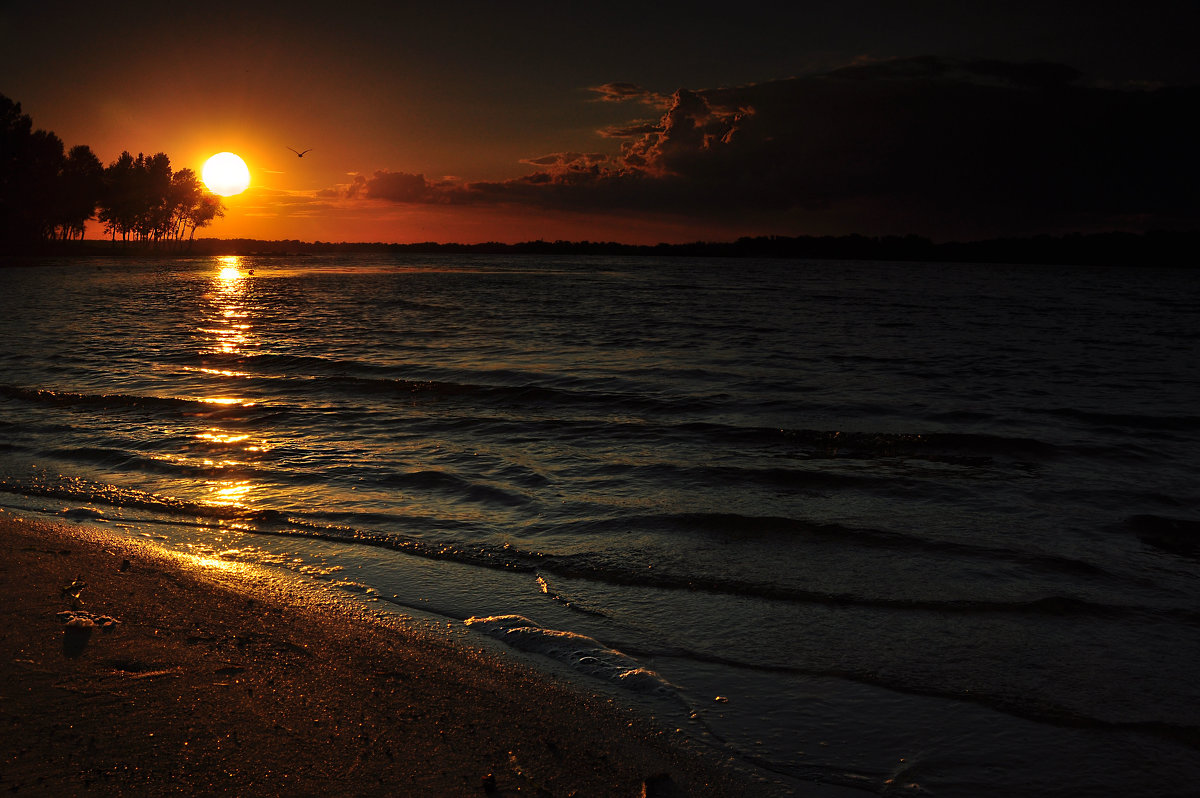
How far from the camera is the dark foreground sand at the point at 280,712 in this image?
300 centimetres

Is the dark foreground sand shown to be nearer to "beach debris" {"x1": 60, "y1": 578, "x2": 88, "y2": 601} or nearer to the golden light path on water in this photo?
"beach debris" {"x1": 60, "y1": 578, "x2": 88, "y2": 601}

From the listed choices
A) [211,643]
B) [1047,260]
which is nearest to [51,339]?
[211,643]

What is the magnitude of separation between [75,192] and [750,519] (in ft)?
424

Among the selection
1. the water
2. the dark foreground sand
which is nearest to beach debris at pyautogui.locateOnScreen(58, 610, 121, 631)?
the dark foreground sand

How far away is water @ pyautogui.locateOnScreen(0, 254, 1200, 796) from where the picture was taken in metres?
3.82

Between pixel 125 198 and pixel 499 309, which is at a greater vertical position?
pixel 125 198

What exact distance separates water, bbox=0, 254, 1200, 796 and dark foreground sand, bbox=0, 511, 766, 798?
1.49 feet

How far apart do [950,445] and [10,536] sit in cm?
1101

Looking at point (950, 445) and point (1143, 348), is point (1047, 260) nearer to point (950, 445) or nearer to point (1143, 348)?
point (1143, 348)

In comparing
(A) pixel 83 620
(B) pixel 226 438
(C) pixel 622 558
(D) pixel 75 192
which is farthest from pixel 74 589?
(D) pixel 75 192

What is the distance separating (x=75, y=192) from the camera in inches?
4163

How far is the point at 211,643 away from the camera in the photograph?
13.6ft

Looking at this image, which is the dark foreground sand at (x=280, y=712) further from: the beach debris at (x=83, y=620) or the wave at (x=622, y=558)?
the wave at (x=622, y=558)

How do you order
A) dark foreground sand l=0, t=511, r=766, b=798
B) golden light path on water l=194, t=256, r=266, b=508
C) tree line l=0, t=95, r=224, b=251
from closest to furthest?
dark foreground sand l=0, t=511, r=766, b=798 < golden light path on water l=194, t=256, r=266, b=508 < tree line l=0, t=95, r=224, b=251
